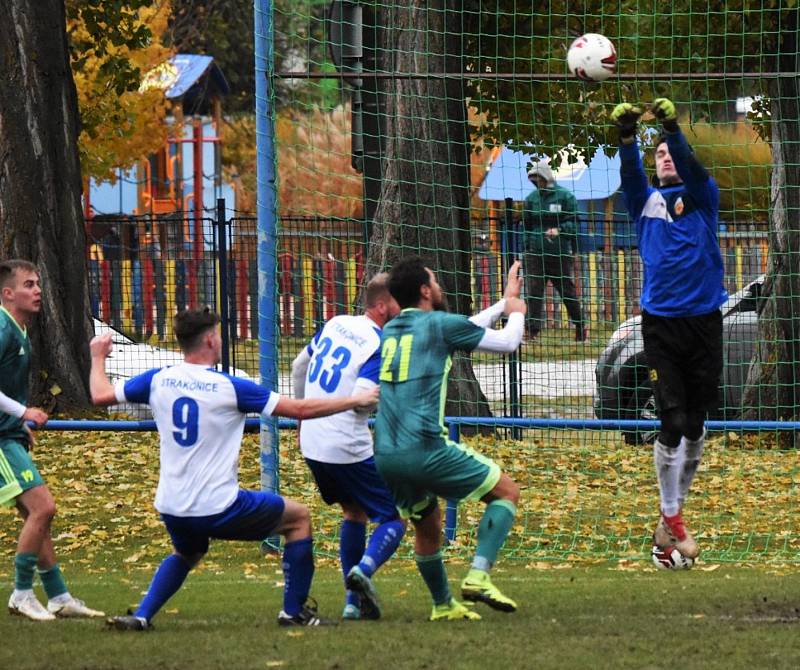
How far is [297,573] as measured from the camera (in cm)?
747

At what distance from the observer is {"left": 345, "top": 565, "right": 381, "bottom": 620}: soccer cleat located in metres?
7.57

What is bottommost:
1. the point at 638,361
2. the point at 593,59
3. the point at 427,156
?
the point at 638,361

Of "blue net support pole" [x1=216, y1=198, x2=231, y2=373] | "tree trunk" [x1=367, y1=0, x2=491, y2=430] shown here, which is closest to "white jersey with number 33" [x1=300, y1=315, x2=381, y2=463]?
"tree trunk" [x1=367, y1=0, x2=491, y2=430]

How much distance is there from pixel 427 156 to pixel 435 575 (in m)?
6.53

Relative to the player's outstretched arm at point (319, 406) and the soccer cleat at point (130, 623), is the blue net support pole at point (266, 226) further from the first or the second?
the player's outstretched arm at point (319, 406)

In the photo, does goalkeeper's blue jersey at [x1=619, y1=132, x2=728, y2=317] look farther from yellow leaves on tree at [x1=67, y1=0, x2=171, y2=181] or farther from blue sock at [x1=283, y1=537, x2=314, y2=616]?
yellow leaves on tree at [x1=67, y1=0, x2=171, y2=181]

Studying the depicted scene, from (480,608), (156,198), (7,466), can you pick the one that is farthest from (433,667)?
(156,198)

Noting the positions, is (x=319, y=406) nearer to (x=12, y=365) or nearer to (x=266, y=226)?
(x=12, y=365)

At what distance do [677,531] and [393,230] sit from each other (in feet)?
17.3

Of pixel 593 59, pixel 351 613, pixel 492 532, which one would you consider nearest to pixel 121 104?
pixel 593 59

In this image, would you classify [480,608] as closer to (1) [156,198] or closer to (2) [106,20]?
(2) [106,20]

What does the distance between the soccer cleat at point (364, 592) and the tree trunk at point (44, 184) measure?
866 centimetres

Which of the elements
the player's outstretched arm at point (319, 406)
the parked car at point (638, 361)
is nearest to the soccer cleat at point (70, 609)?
the player's outstretched arm at point (319, 406)

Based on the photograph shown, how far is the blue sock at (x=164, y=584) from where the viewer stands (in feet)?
24.2
